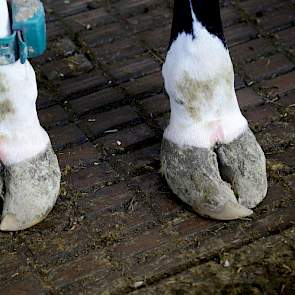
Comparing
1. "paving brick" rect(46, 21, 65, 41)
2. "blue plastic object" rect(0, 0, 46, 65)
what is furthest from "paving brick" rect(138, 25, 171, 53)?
"blue plastic object" rect(0, 0, 46, 65)

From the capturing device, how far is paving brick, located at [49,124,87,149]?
239 cm

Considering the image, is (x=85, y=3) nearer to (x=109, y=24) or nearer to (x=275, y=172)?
(x=109, y=24)

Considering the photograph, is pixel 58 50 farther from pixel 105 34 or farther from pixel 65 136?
pixel 65 136

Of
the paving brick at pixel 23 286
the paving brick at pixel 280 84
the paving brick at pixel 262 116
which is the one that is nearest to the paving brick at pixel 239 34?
the paving brick at pixel 280 84

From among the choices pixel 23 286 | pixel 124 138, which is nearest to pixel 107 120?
pixel 124 138

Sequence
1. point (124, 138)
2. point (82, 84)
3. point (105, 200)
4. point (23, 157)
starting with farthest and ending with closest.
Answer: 1. point (82, 84)
2. point (124, 138)
3. point (105, 200)
4. point (23, 157)

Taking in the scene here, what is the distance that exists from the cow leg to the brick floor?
0.06 metres

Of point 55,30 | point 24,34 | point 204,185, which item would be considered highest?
point 24,34

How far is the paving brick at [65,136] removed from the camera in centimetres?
239

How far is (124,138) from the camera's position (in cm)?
240

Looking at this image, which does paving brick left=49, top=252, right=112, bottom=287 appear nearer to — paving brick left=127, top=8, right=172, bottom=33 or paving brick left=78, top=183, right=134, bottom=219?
paving brick left=78, top=183, right=134, bottom=219

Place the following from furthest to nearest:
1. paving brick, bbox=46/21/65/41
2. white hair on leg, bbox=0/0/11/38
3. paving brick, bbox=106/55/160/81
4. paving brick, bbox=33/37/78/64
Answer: paving brick, bbox=46/21/65/41
paving brick, bbox=33/37/78/64
paving brick, bbox=106/55/160/81
white hair on leg, bbox=0/0/11/38

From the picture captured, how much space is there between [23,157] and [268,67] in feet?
3.06

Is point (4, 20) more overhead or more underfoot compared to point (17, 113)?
more overhead
